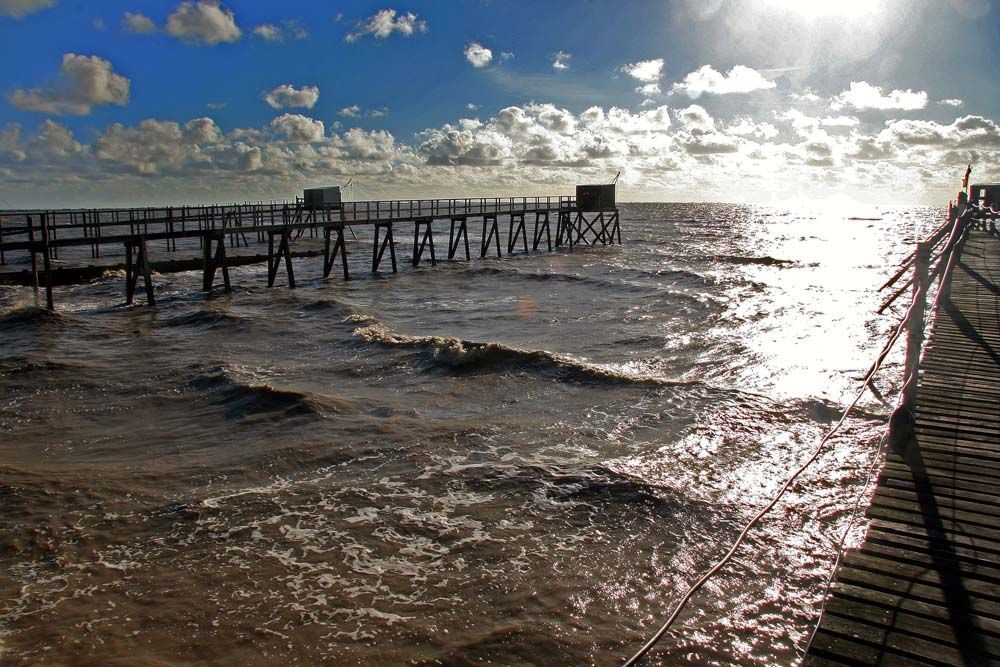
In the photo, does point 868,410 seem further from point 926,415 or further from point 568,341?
point 568,341

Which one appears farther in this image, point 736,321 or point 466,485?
point 736,321

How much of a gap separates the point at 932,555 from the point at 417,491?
16.5 feet

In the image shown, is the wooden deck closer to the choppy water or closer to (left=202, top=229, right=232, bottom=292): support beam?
the choppy water

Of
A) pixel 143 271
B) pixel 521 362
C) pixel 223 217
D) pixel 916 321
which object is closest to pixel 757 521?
pixel 916 321

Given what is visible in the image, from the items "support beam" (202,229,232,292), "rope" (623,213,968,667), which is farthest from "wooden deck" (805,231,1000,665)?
"support beam" (202,229,232,292)

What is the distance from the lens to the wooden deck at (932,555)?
3.54 metres

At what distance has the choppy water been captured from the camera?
500cm

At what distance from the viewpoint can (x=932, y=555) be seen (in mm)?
4305

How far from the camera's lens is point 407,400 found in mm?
10953

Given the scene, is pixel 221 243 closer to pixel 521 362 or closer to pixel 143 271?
pixel 143 271

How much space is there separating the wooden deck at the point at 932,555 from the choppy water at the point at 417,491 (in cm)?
102

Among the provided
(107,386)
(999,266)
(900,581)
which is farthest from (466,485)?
(999,266)

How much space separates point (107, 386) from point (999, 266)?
20.8 metres

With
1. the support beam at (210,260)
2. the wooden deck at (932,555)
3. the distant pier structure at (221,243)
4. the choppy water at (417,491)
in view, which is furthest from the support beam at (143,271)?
the wooden deck at (932,555)
